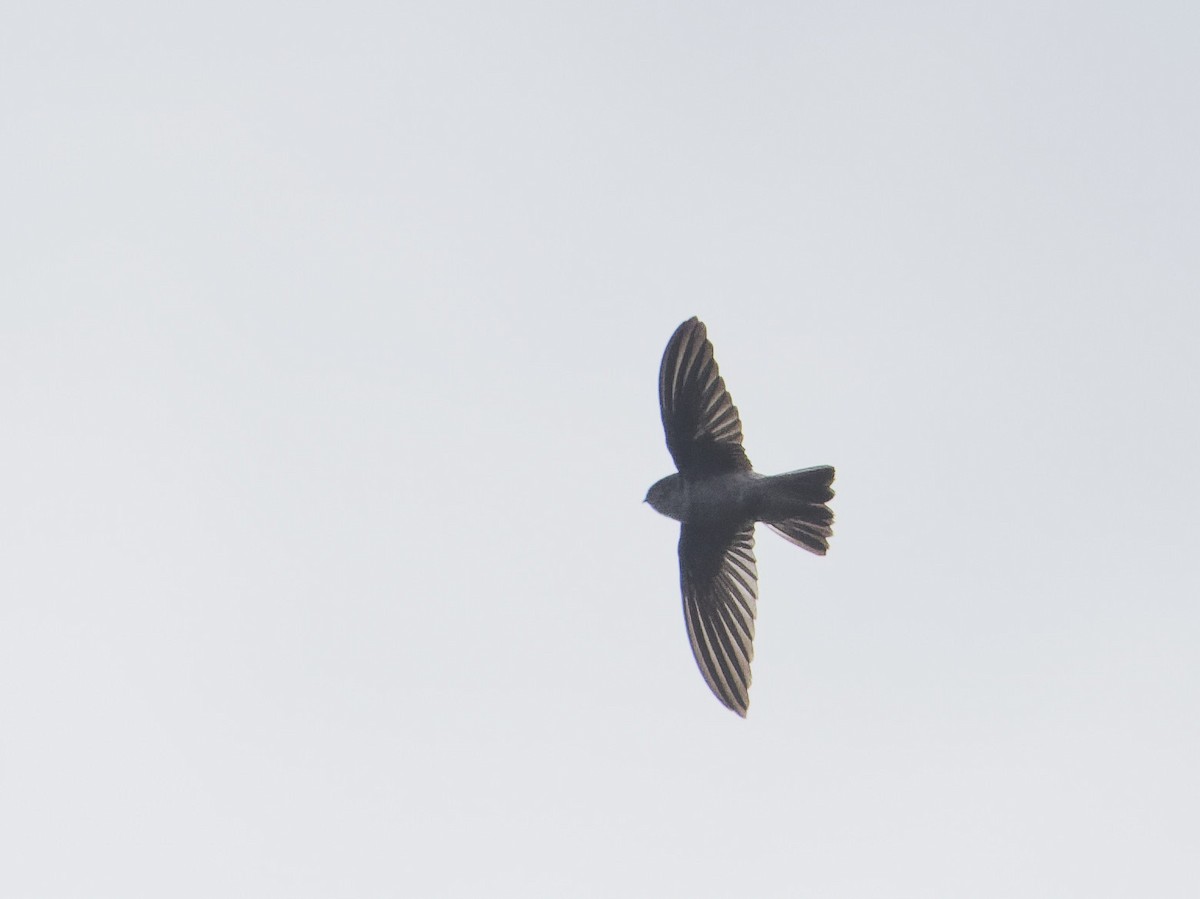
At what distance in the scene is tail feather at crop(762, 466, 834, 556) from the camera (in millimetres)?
6016

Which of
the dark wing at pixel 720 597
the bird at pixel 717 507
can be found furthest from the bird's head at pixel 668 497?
the dark wing at pixel 720 597

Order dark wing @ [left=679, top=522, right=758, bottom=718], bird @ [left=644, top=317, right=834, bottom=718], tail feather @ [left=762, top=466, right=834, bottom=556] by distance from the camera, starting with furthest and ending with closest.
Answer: dark wing @ [left=679, top=522, right=758, bottom=718] → bird @ [left=644, top=317, right=834, bottom=718] → tail feather @ [left=762, top=466, right=834, bottom=556]

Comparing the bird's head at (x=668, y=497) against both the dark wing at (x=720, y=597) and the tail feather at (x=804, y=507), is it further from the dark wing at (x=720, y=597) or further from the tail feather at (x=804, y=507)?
the tail feather at (x=804, y=507)

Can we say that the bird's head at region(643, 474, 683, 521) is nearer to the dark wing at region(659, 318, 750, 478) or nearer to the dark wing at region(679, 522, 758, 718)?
the dark wing at region(659, 318, 750, 478)

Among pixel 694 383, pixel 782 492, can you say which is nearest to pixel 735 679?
pixel 782 492

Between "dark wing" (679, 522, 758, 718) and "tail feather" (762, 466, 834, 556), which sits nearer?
"tail feather" (762, 466, 834, 556)

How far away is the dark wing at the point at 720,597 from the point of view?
21.5 feet

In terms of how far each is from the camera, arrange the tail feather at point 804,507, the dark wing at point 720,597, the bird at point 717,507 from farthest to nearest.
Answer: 1. the dark wing at point 720,597
2. the bird at point 717,507
3. the tail feather at point 804,507

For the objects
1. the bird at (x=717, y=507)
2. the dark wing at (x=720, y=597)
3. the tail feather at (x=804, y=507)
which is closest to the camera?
the tail feather at (x=804, y=507)

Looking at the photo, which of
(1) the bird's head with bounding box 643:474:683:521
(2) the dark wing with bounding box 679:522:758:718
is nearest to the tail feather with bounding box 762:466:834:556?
(2) the dark wing with bounding box 679:522:758:718

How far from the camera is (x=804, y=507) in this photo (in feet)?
20.2

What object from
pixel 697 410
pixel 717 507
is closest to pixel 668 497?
pixel 717 507

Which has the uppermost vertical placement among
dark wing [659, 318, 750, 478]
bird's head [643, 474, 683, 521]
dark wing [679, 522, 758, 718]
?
dark wing [659, 318, 750, 478]

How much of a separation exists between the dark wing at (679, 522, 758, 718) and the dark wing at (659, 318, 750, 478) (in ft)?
1.34
